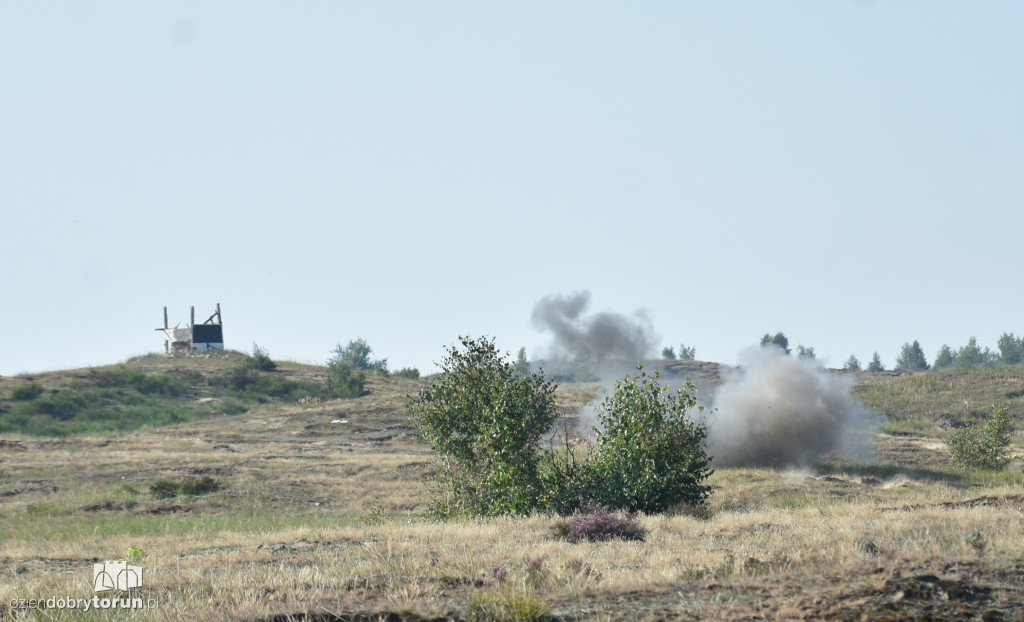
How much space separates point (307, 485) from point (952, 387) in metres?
59.2

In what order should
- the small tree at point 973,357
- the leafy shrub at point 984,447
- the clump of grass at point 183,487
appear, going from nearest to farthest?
1. the clump of grass at point 183,487
2. the leafy shrub at point 984,447
3. the small tree at point 973,357

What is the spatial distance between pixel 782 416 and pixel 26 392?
5332 cm

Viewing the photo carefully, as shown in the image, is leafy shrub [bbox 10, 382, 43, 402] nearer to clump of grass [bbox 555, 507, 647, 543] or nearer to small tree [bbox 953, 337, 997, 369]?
clump of grass [bbox 555, 507, 647, 543]

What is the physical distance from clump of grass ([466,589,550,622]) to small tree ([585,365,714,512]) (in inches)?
594

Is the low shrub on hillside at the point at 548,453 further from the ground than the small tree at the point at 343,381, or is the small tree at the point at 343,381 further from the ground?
the small tree at the point at 343,381

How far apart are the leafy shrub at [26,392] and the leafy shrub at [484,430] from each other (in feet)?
159

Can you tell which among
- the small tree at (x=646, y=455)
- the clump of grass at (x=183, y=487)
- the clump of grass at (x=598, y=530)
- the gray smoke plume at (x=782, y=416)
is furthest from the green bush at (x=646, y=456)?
the gray smoke plume at (x=782, y=416)

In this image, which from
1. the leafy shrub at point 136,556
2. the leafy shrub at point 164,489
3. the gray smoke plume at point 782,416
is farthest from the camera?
the gray smoke plume at point 782,416

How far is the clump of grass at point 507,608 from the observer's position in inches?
358

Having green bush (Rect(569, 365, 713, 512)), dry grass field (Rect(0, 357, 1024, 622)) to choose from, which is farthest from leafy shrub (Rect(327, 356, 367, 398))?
green bush (Rect(569, 365, 713, 512))

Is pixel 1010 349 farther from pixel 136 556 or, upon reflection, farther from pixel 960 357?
pixel 136 556

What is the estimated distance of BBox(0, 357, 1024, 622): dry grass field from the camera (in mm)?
9547

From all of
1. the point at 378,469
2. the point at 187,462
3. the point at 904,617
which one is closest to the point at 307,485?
the point at 378,469

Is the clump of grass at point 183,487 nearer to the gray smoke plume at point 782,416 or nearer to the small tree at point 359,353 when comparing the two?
the gray smoke plume at point 782,416
